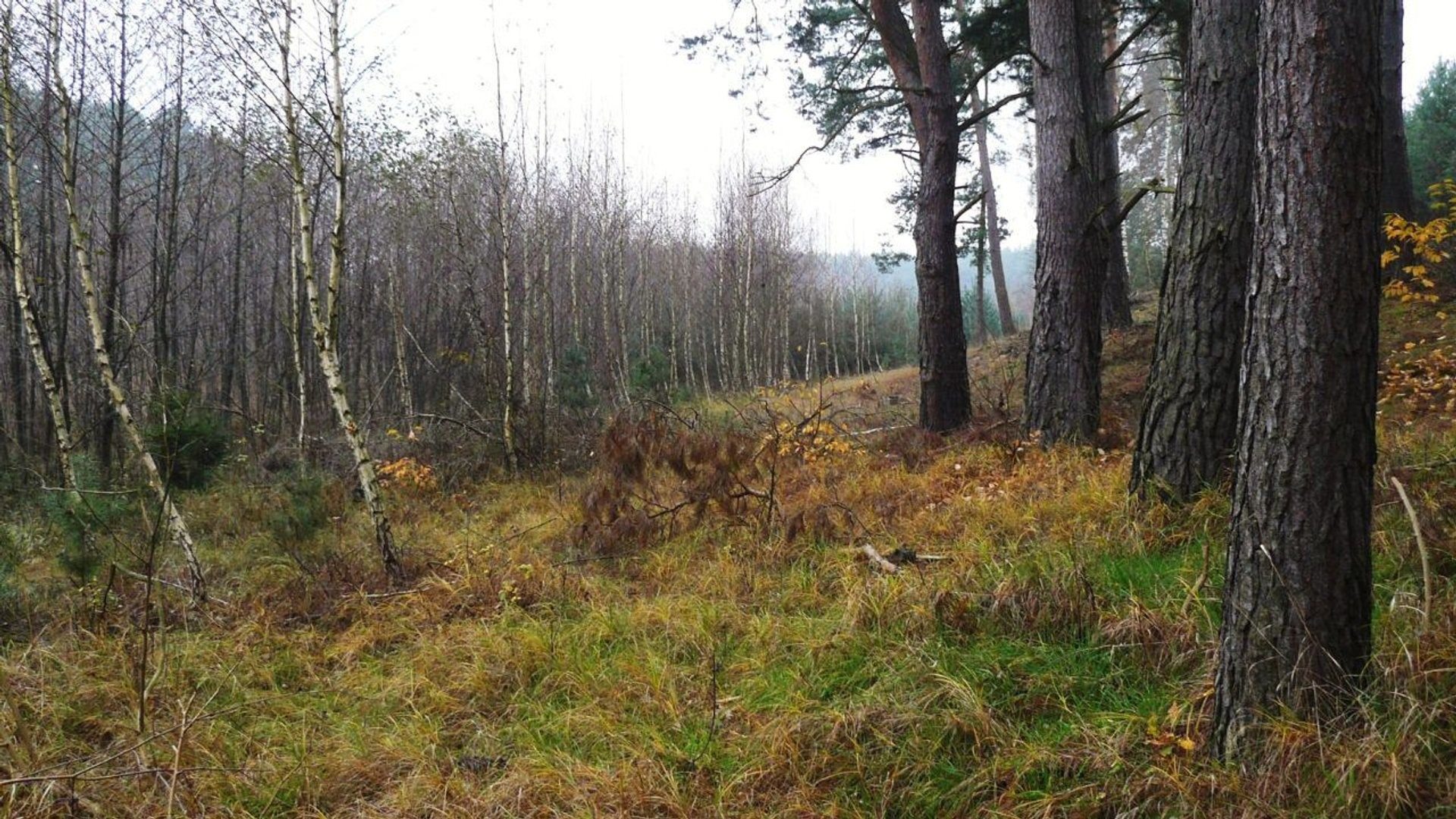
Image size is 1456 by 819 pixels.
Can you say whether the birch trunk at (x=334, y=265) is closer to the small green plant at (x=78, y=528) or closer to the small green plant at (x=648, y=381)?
the small green plant at (x=78, y=528)

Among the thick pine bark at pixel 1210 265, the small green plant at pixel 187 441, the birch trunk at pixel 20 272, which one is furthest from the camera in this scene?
the small green plant at pixel 187 441

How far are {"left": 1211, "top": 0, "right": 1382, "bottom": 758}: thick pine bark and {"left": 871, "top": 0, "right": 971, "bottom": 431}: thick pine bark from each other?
4.98 metres

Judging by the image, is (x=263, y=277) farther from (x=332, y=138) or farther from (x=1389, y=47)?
(x=1389, y=47)

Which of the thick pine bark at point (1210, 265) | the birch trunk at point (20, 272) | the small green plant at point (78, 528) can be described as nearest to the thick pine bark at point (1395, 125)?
the thick pine bark at point (1210, 265)

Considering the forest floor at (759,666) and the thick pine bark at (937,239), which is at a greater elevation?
the thick pine bark at (937,239)

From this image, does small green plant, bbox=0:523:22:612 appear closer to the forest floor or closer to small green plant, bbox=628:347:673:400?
the forest floor

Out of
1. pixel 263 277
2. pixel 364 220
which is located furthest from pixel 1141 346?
pixel 263 277

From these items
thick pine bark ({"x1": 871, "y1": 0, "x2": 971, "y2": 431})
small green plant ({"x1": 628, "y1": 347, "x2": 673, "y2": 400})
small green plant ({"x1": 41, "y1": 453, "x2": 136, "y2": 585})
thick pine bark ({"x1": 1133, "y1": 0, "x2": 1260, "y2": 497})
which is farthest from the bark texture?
small green plant ({"x1": 41, "y1": 453, "x2": 136, "y2": 585})

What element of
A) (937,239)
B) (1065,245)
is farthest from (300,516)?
(1065,245)

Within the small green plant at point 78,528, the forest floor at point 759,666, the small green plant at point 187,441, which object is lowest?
the forest floor at point 759,666

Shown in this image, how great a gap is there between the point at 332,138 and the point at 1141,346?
8337 millimetres

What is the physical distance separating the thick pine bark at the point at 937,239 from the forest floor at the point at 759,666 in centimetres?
130

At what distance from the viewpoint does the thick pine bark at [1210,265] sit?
12.0 feet

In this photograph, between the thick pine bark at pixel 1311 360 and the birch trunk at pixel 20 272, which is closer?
the thick pine bark at pixel 1311 360
